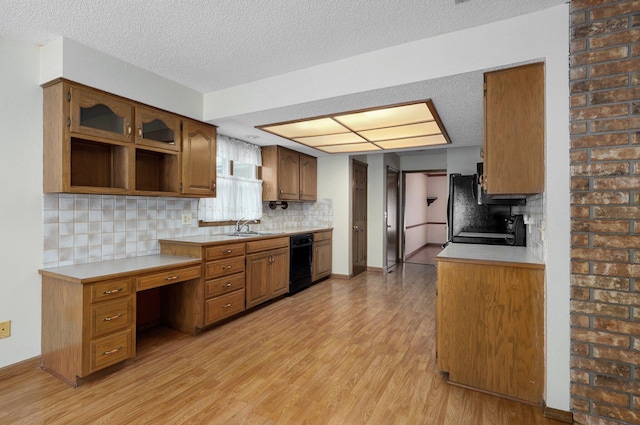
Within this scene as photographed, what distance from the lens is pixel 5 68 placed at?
224cm

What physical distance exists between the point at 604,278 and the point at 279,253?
318 centimetres

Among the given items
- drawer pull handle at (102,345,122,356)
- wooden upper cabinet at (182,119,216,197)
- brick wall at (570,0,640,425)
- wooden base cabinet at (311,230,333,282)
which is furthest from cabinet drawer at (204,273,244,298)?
brick wall at (570,0,640,425)

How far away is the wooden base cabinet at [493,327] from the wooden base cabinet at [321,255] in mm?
2867

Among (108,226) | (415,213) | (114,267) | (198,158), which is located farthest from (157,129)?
(415,213)

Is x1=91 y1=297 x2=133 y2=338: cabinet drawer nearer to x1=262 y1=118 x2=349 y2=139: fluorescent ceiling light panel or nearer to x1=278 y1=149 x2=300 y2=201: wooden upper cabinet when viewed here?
x1=262 y1=118 x2=349 y2=139: fluorescent ceiling light panel

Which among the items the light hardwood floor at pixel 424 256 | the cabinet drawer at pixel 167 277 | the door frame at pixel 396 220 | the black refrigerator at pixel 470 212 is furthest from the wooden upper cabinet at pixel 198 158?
the light hardwood floor at pixel 424 256

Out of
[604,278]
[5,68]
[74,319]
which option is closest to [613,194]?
[604,278]

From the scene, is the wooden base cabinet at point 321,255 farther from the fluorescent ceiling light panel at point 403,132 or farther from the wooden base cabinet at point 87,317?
the wooden base cabinet at point 87,317

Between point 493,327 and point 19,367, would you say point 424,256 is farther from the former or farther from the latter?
point 19,367

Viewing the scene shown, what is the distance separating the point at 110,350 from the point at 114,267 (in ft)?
2.01

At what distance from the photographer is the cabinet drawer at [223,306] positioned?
303 cm

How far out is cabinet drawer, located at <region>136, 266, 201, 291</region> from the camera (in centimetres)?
245

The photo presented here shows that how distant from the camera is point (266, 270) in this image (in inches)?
151

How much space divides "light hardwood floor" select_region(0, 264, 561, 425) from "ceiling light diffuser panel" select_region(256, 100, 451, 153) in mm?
2133
